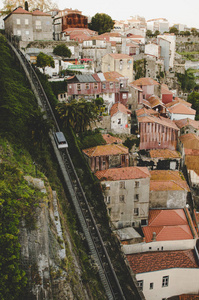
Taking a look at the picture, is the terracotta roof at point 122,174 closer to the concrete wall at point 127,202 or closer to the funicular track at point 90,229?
the concrete wall at point 127,202

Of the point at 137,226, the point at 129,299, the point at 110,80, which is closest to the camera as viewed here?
the point at 129,299

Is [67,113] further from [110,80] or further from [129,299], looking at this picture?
[129,299]

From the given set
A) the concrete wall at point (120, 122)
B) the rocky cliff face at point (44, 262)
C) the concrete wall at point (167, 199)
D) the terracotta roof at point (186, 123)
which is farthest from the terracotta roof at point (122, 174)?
the terracotta roof at point (186, 123)

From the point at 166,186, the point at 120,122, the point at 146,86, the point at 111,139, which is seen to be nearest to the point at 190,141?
the point at 120,122

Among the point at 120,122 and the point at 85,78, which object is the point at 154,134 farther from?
the point at 85,78

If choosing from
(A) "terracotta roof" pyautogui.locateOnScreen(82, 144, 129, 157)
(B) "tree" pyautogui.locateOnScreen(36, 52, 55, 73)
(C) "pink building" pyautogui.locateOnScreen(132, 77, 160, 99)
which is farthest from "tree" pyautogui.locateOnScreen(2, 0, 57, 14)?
(A) "terracotta roof" pyautogui.locateOnScreen(82, 144, 129, 157)

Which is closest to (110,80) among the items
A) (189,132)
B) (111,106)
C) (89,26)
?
(111,106)
